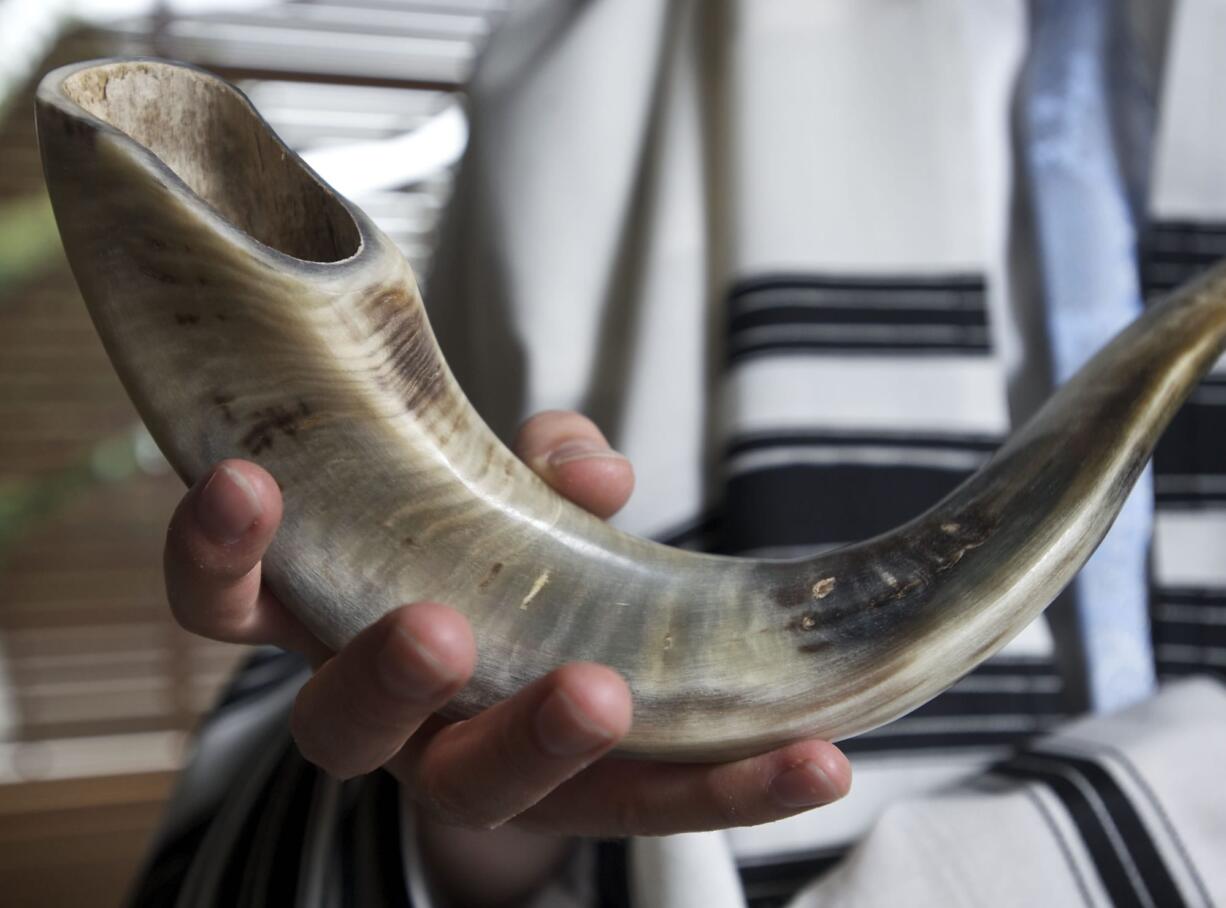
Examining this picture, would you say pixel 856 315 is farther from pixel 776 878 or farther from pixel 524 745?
pixel 524 745

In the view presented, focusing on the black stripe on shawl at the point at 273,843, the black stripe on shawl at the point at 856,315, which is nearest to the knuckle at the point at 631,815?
the black stripe on shawl at the point at 273,843

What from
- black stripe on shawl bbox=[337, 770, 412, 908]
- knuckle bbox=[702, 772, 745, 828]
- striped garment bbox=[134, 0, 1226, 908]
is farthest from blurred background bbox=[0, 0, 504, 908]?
knuckle bbox=[702, 772, 745, 828]

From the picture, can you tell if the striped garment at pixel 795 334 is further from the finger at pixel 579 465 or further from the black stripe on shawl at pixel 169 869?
the finger at pixel 579 465

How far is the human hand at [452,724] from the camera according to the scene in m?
0.30

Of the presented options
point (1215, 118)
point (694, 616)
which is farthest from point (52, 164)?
point (1215, 118)

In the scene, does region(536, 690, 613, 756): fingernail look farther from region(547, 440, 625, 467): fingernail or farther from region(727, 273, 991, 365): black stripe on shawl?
region(727, 273, 991, 365): black stripe on shawl

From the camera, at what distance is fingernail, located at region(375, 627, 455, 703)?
11.7 inches

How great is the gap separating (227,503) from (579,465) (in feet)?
0.49

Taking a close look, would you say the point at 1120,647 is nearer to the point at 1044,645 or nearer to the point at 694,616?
the point at 1044,645

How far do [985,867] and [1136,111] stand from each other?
521 mm

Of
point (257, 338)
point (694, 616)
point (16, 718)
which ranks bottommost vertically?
point (16, 718)

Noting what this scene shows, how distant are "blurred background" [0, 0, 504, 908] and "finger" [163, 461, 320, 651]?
2.18 m

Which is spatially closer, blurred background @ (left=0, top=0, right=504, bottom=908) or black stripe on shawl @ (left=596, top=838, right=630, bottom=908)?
black stripe on shawl @ (left=596, top=838, right=630, bottom=908)

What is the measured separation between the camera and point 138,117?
36cm
